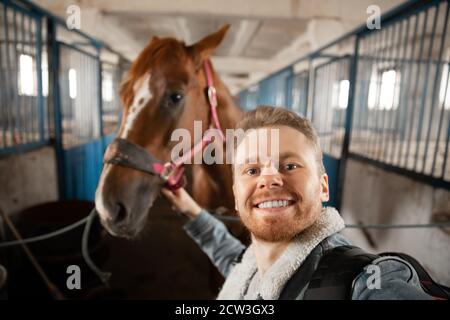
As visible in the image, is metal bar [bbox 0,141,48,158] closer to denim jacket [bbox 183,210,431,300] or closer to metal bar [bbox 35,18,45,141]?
metal bar [bbox 35,18,45,141]

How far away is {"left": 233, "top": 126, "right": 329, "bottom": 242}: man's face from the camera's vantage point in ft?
1.97

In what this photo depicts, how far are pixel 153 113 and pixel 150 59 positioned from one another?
11.2 inches

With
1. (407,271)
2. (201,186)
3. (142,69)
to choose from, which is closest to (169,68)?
(142,69)

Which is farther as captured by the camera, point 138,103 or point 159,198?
point 159,198

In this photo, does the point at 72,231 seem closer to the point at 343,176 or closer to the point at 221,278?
the point at 221,278

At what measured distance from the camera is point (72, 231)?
5.74 feet

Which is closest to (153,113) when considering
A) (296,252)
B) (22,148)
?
(296,252)

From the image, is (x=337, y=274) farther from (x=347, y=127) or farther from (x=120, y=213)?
(x=347, y=127)

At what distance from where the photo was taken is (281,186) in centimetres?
60

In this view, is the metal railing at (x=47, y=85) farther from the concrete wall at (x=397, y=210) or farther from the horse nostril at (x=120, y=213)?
the concrete wall at (x=397, y=210)

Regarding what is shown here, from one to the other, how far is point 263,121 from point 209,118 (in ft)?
2.82

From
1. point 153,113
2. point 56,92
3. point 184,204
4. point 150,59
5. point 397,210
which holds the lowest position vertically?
point 397,210

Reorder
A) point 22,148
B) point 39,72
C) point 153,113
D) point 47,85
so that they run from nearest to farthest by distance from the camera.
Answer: point 153,113
point 22,148
point 39,72
point 47,85
